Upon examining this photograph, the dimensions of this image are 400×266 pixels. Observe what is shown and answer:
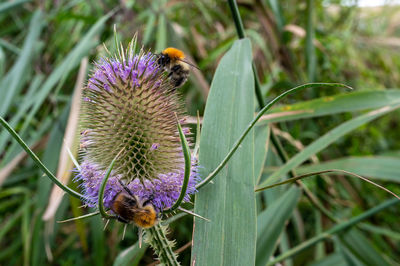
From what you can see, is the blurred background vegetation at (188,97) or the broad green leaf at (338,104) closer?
the broad green leaf at (338,104)

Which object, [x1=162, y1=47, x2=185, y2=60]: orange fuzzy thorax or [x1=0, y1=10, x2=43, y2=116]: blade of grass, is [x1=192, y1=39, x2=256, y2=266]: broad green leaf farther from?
[x1=0, y1=10, x2=43, y2=116]: blade of grass

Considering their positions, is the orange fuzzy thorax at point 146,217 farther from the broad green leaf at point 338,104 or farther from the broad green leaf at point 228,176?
the broad green leaf at point 338,104

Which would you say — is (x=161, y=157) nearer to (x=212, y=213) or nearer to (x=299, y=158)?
(x=212, y=213)

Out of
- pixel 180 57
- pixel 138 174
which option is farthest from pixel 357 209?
pixel 138 174

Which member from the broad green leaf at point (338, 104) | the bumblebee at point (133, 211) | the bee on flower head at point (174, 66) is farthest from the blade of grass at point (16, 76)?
the broad green leaf at point (338, 104)

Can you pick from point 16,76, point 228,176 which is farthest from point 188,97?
point 228,176

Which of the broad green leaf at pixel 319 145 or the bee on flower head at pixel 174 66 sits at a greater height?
the bee on flower head at pixel 174 66

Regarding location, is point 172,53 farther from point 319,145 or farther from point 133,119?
point 319,145
